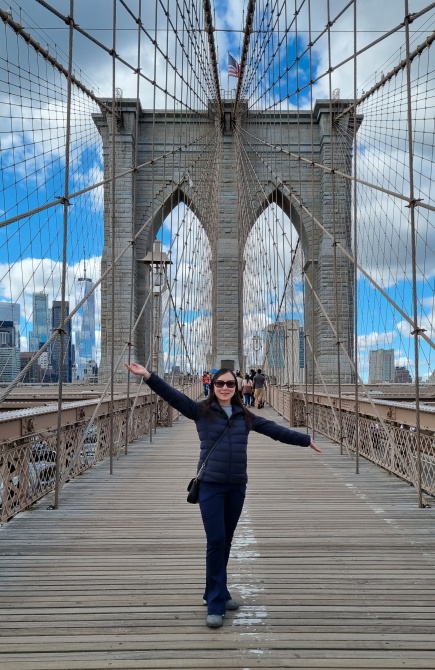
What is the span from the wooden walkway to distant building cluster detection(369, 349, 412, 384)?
16.5 m

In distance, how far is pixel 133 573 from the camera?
2805 mm

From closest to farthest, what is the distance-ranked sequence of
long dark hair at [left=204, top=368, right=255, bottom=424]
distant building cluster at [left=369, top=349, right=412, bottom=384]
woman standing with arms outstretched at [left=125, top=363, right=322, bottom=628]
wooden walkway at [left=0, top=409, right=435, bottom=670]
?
wooden walkway at [left=0, top=409, right=435, bottom=670] < woman standing with arms outstretched at [left=125, top=363, right=322, bottom=628] < long dark hair at [left=204, top=368, right=255, bottom=424] < distant building cluster at [left=369, top=349, right=412, bottom=384]

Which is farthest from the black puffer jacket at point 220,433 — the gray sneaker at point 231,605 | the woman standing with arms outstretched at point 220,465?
the gray sneaker at point 231,605

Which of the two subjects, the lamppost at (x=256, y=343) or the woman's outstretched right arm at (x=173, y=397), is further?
the lamppost at (x=256, y=343)

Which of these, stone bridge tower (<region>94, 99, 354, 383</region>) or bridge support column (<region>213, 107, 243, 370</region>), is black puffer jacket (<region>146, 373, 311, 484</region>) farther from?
bridge support column (<region>213, 107, 243, 370</region>)

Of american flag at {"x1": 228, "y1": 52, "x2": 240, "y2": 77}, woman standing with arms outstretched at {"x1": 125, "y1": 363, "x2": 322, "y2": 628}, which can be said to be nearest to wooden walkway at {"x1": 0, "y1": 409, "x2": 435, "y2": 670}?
woman standing with arms outstretched at {"x1": 125, "y1": 363, "x2": 322, "y2": 628}

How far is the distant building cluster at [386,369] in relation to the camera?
814 inches

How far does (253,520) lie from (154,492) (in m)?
1.15

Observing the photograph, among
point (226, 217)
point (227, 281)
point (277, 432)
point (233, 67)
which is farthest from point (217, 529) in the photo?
point (233, 67)

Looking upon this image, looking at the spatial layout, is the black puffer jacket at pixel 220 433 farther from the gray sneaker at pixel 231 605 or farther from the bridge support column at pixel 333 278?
the bridge support column at pixel 333 278

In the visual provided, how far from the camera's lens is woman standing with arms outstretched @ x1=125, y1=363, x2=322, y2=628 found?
2305mm

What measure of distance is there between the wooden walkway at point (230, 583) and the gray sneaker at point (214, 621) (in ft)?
0.08

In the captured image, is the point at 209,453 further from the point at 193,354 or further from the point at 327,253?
the point at 327,253

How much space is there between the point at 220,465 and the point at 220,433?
0.13 metres
